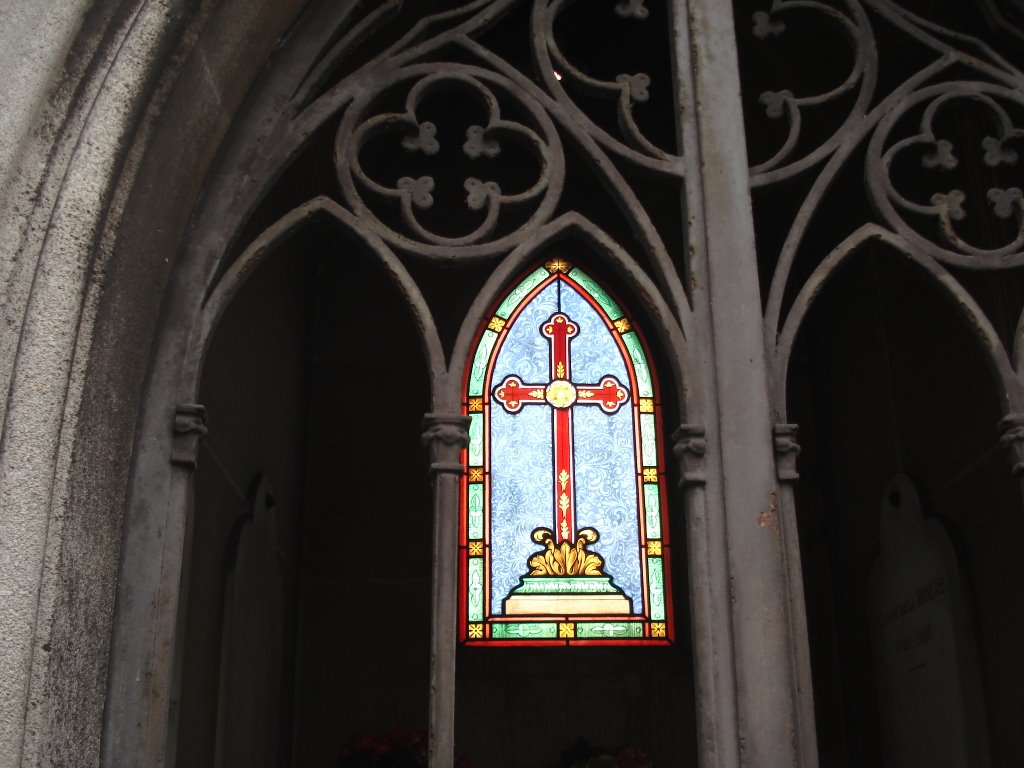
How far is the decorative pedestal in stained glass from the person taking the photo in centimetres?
734

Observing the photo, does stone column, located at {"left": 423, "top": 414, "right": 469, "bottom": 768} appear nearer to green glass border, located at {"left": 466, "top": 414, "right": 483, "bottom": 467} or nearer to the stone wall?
the stone wall

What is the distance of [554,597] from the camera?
7344 mm

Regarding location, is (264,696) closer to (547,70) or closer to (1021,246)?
(547,70)

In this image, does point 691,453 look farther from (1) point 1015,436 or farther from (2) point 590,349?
(2) point 590,349

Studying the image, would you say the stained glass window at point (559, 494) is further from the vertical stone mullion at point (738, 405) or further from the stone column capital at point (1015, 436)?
the stone column capital at point (1015, 436)

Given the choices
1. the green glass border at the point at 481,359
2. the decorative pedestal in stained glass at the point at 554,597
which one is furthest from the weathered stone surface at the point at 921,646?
the green glass border at the point at 481,359

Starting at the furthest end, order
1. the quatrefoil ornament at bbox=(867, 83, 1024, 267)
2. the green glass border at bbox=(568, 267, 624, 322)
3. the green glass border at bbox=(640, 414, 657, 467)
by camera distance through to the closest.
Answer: the green glass border at bbox=(568, 267, 624, 322)
the green glass border at bbox=(640, 414, 657, 467)
the quatrefoil ornament at bbox=(867, 83, 1024, 267)

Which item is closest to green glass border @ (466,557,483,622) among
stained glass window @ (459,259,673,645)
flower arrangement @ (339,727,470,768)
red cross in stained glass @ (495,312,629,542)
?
stained glass window @ (459,259,673,645)

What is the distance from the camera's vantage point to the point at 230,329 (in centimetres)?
570

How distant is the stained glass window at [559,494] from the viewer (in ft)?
24.1

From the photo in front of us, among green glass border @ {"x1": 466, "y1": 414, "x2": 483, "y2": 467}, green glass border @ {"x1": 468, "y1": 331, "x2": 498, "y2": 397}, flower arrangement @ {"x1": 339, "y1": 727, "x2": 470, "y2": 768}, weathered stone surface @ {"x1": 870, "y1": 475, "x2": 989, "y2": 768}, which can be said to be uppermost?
green glass border @ {"x1": 468, "y1": 331, "x2": 498, "y2": 397}

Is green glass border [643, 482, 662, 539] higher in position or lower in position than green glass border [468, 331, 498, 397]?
lower

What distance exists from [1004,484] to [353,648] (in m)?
3.73

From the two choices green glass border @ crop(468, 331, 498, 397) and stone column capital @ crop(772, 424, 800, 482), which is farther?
green glass border @ crop(468, 331, 498, 397)
